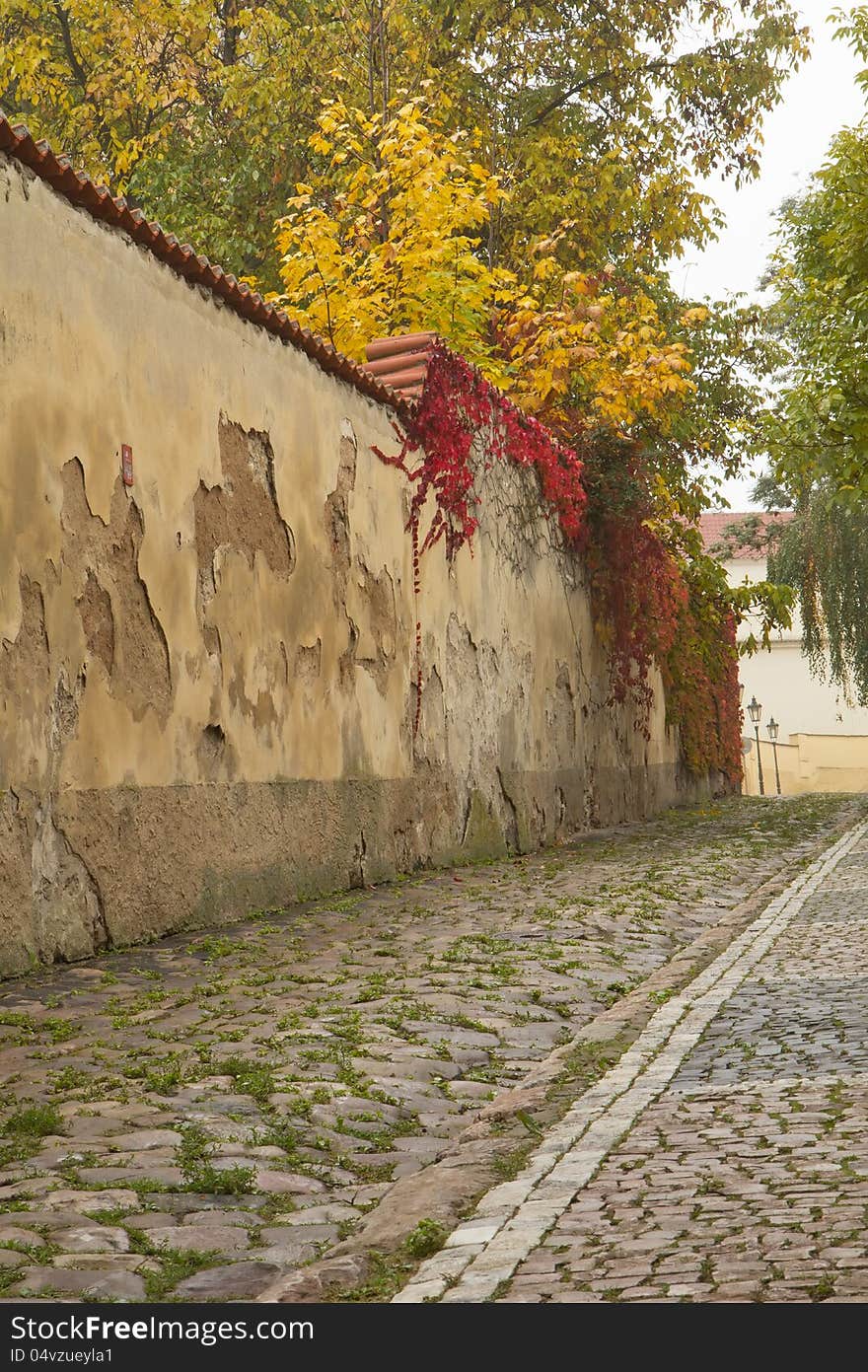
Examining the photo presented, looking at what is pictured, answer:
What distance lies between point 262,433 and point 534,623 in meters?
6.56

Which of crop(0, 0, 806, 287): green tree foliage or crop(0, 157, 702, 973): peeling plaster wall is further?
crop(0, 0, 806, 287): green tree foliage

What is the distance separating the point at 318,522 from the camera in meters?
10.7

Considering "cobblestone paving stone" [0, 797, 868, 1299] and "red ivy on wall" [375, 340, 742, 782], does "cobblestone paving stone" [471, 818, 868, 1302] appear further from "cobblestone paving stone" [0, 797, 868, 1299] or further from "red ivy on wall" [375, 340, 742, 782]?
"red ivy on wall" [375, 340, 742, 782]

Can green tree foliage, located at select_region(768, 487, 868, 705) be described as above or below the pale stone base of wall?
above

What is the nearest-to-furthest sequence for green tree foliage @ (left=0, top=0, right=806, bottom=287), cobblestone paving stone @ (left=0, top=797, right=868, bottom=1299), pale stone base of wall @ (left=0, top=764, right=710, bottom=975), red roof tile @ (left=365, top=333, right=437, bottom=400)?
cobblestone paving stone @ (left=0, top=797, right=868, bottom=1299) → pale stone base of wall @ (left=0, top=764, right=710, bottom=975) → red roof tile @ (left=365, top=333, right=437, bottom=400) → green tree foliage @ (left=0, top=0, right=806, bottom=287)

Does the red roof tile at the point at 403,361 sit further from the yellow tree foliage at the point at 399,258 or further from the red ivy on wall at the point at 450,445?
the yellow tree foliage at the point at 399,258

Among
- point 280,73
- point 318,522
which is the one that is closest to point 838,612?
point 280,73

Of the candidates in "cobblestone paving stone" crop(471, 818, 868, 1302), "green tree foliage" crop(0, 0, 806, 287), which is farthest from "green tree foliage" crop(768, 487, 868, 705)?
"cobblestone paving stone" crop(471, 818, 868, 1302)

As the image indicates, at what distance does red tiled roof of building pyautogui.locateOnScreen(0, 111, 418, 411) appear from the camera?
7.38 m

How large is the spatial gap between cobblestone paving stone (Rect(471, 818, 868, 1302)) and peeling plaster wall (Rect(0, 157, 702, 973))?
3111 millimetres

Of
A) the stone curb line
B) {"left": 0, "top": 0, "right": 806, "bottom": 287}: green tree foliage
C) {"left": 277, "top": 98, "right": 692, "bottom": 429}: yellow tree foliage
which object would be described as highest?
{"left": 0, "top": 0, "right": 806, "bottom": 287}: green tree foliage

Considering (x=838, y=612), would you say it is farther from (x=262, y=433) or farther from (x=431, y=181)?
(x=262, y=433)
